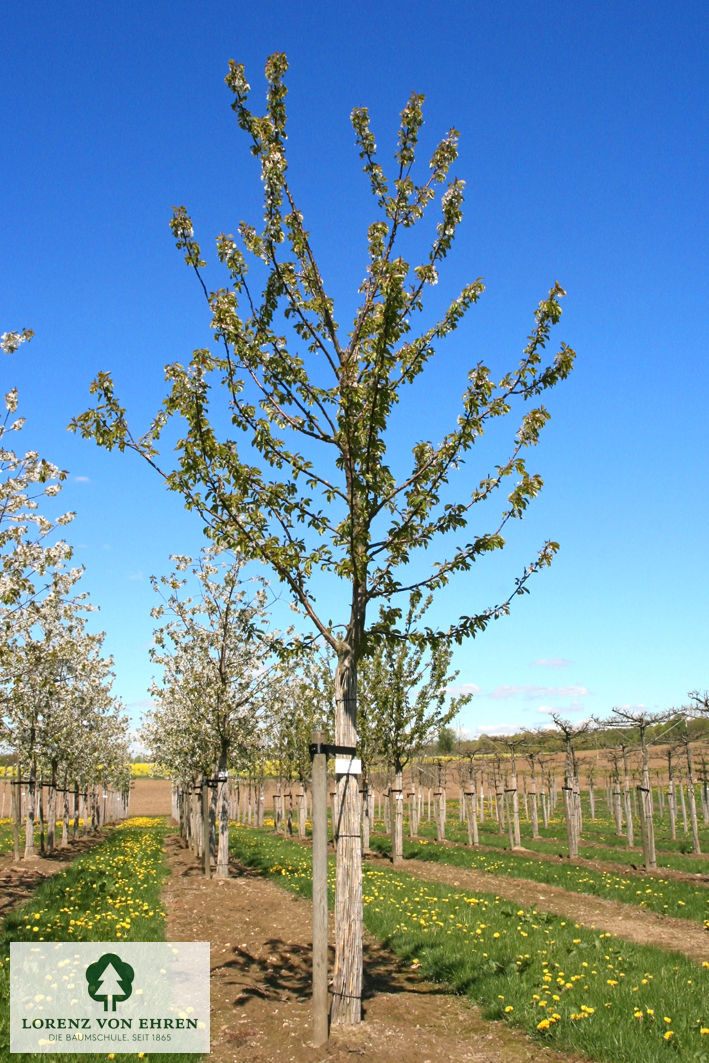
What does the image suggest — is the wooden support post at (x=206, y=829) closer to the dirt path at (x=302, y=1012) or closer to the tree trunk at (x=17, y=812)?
the tree trunk at (x=17, y=812)

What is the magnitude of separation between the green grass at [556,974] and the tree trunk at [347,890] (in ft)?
5.11

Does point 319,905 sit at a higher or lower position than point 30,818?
higher

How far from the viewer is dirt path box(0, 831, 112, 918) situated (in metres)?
15.3

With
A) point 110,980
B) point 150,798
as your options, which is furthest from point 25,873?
point 150,798

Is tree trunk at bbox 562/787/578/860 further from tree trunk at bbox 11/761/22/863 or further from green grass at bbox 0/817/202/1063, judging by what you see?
tree trunk at bbox 11/761/22/863

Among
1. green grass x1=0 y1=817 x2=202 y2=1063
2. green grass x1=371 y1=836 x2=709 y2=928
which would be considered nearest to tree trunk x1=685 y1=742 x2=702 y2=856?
green grass x1=371 y1=836 x2=709 y2=928

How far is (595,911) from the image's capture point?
554 inches

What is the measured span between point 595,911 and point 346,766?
30.9 feet

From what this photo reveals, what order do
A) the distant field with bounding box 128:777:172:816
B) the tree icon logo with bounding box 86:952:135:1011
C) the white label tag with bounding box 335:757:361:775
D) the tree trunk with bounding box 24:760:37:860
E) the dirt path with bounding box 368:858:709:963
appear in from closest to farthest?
the white label tag with bounding box 335:757:361:775, the tree icon logo with bounding box 86:952:135:1011, the dirt path with bounding box 368:858:709:963, the tree trunk with bounding box 24:760:37:860, the distant field with bounding box 128:777:172:816

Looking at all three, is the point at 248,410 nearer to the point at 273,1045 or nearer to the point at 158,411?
the point at 158,411

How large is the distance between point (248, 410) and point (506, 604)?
3.83 m

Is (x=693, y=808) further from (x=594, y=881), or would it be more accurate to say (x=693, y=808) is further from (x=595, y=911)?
(x=595, y=911)

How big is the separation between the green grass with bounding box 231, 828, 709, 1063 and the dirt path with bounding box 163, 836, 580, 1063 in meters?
0.27

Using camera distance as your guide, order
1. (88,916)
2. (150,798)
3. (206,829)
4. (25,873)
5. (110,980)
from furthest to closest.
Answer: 1. (150,798)
2. (206,829)
3. (25,873)
4. (88,916)
5. (110,980)
